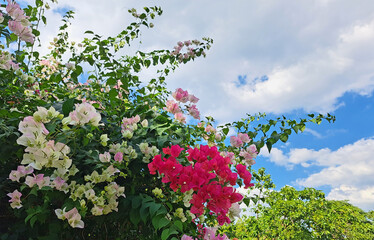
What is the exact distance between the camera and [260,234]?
6.57 metres

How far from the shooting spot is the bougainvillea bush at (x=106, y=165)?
138cm

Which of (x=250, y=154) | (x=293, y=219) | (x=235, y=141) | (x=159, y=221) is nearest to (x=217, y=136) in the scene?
(x=235, y=141)

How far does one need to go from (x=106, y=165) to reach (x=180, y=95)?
2.69 ft

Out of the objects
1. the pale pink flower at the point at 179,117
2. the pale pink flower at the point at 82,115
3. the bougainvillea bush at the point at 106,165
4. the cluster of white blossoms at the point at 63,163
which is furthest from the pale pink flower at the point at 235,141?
the pale pink flower at the point at 82,115

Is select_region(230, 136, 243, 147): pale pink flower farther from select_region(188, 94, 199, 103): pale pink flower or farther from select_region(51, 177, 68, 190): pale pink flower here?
select_region(51, 177, 68, 190): pale pink flower

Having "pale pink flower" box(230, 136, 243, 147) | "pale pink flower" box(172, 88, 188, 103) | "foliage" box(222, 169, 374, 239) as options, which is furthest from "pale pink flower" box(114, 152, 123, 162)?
"foliage" box(222, 169, 374, 239)

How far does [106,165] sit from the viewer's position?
1551 millimetres

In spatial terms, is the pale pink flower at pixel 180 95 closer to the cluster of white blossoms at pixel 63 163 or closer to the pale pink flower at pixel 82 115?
the cluster of white blossoms at pixel 63 163

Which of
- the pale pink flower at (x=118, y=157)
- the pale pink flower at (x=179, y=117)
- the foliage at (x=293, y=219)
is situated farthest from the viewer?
the foliage at (x=293, y=219)

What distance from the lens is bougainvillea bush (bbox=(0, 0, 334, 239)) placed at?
1.38m

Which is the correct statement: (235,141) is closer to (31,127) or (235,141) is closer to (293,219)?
(31,127)

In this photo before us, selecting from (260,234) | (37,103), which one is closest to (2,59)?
(37,103)

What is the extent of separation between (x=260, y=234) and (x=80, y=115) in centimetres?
622

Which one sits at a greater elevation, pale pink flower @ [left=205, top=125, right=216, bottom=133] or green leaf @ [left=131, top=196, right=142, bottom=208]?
pale pink flower @ [left=205, top=125, right=216, bottom=133]
